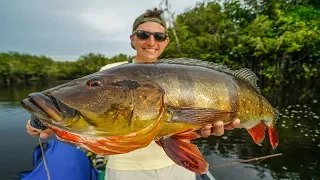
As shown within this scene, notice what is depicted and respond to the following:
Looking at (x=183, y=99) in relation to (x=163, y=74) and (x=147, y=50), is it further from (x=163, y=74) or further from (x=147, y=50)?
(x=147, y=50)

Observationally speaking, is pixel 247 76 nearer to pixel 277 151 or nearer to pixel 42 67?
pixel 277 151

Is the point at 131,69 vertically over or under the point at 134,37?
under

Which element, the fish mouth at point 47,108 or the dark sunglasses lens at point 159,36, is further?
the dark sunglasses lens at point 159,36

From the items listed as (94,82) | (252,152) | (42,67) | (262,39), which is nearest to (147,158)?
(94,82)

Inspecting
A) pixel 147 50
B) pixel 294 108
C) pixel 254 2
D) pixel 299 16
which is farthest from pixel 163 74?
pixel 254 2

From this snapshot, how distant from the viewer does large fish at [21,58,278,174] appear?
4.60 feet

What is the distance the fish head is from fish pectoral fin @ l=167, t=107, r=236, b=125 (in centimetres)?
12

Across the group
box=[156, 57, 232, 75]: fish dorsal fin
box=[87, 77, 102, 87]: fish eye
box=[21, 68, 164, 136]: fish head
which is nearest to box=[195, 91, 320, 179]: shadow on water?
box=[156, 57, 232, 75]: fish dorsal fin

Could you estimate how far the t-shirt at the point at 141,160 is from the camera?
2621 millimetres

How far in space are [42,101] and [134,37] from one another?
6.60 feet

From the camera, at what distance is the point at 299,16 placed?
76.3 feet

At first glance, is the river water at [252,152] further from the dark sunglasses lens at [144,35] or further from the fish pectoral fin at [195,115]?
the fish pectoral fin at [195,115]

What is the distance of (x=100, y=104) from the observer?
1459 mm

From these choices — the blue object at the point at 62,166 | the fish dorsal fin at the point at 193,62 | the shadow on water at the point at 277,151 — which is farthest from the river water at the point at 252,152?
the fish dorsal fin at the point at 193,62
